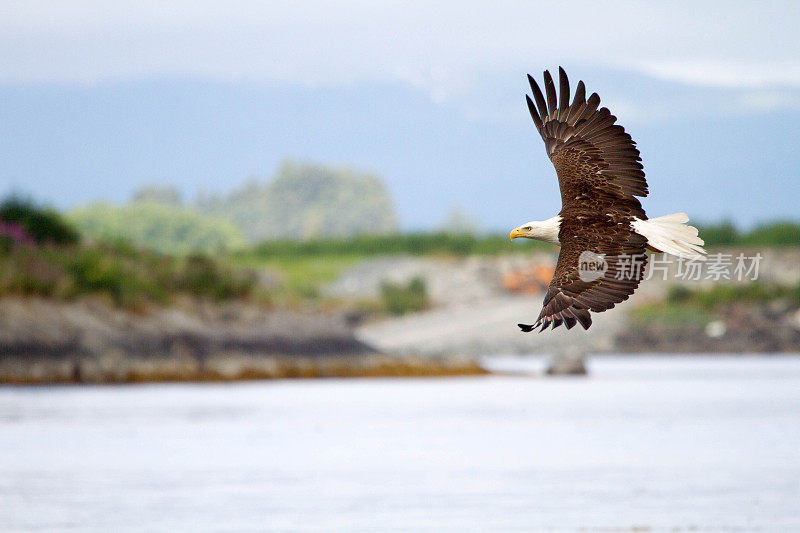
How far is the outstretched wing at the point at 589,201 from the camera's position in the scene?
31.5 ft

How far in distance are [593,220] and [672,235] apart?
0.58 metres

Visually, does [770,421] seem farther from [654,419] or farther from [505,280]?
[505,280]

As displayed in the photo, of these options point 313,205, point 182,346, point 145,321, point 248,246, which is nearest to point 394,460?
point 145,321

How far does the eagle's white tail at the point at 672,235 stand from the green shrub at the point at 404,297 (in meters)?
62.0

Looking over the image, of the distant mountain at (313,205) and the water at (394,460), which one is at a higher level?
the distant mountain at (313,205)

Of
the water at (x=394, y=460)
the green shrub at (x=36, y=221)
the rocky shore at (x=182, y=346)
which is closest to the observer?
the water at (x=394, y=460)

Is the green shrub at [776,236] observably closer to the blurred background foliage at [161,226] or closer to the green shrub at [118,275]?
the green shrub at [118,275]

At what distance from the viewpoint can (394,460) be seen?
1880 cm

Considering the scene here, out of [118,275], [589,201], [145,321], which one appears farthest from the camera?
[118,275]

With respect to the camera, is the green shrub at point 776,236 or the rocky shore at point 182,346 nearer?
the rocky shore at point 182,346

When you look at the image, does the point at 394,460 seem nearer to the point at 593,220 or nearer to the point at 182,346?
the point at 593,220

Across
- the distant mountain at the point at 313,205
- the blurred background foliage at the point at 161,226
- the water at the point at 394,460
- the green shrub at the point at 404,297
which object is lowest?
the water at the point at 394,460

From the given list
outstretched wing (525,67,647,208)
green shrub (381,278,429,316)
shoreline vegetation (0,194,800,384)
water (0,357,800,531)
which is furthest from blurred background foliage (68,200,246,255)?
outstretched wing (525,67,647,208)

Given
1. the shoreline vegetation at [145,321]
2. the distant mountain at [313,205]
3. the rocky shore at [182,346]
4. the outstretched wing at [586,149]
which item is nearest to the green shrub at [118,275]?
the shoreline vegetation at [145,321]
